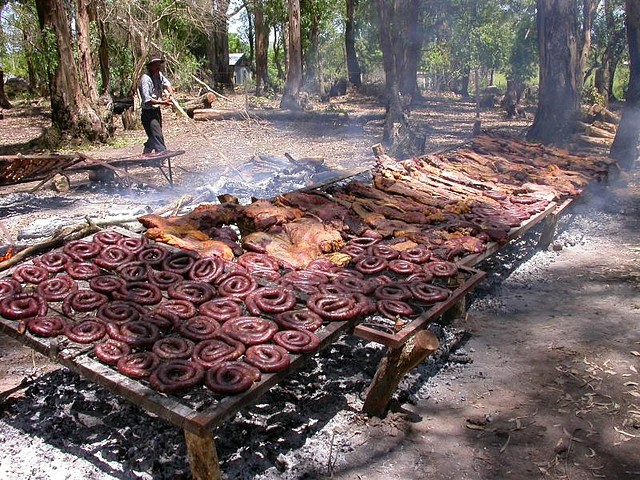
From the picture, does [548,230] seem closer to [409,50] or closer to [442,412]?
[442,412]

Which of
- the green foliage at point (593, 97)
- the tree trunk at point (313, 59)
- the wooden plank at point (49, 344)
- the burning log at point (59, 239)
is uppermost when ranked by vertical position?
the tree trunk at point (313, 59)

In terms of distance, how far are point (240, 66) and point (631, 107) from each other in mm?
44952

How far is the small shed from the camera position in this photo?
162 ft

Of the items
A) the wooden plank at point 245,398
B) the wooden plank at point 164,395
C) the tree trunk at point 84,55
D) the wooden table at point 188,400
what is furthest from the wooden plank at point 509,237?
the tree trunk at point 84,55

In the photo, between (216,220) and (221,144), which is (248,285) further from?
(221,144)

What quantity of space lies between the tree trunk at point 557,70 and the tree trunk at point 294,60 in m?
9.26

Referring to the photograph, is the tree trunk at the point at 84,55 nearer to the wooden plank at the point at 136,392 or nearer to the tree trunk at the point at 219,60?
the tree trunk at the point at 219,60

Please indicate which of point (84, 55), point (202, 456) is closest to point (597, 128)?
point (84, 55)

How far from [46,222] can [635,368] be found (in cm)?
721

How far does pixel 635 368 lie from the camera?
15.5ft

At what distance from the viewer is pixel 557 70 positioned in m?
13.0

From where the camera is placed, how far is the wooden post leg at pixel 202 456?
2830 millimetres

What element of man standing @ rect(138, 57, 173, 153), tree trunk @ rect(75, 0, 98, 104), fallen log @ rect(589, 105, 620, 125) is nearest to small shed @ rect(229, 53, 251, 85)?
tree trunk @ rect(75, 0, 98, 104)

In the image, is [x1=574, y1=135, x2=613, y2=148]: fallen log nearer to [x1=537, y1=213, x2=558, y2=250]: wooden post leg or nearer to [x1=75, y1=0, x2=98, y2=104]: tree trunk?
[x1=537, y1=213, x2=558, y2=250]: wooden post leg
